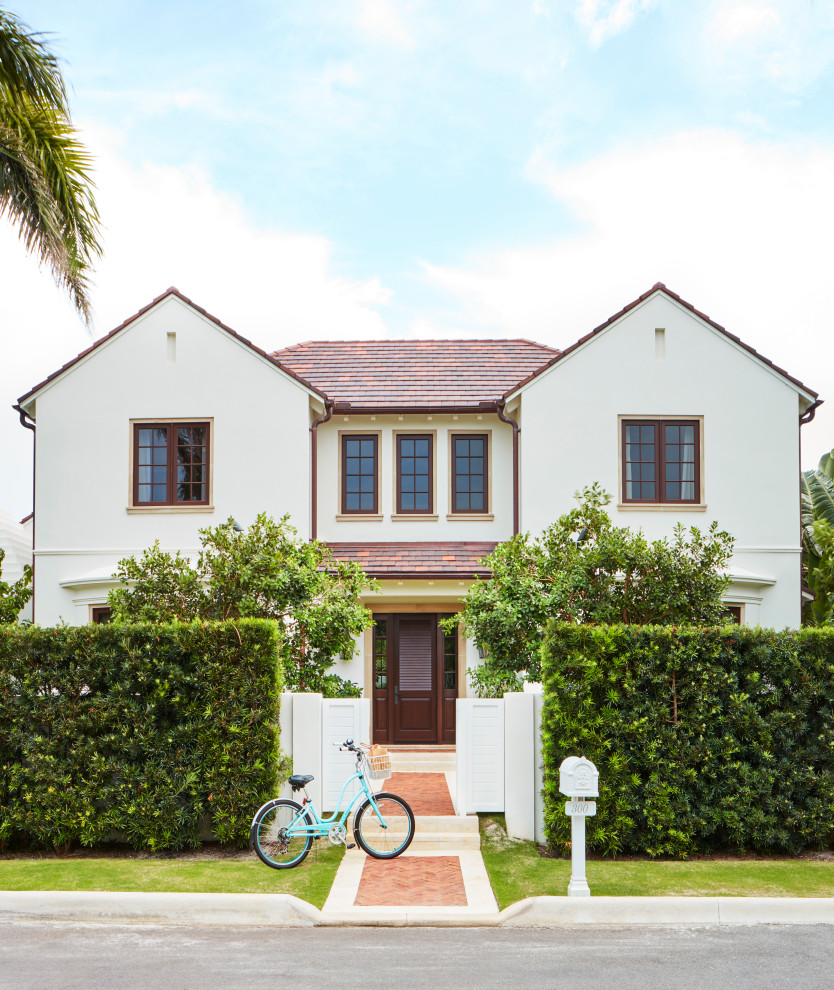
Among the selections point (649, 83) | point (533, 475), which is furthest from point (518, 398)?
point (649, 83)

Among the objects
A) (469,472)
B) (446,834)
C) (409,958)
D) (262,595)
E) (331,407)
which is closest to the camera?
(409,958)

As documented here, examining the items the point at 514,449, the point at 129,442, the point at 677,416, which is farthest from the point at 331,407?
the point at 677,416

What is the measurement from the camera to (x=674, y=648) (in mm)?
10633

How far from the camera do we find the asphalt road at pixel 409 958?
693 cm

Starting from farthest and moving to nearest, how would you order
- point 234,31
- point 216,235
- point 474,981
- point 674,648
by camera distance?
1. point 216,235
2. point 234,31
3. point 674,648
4. point 474,981

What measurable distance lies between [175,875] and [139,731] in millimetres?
1696

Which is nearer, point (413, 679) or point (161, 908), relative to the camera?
point (161, 908)

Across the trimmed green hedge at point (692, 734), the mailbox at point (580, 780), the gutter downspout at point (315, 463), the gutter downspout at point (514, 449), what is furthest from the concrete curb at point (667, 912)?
the gutter downspout at point (315, 463)

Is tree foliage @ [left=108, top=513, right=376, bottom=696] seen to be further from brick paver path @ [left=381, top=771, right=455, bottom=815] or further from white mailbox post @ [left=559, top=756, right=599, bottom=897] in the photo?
white mailbox post @ [left=559, top=756, right=599, bottom=897]

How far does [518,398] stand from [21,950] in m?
12.8

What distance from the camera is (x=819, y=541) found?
66.1ft

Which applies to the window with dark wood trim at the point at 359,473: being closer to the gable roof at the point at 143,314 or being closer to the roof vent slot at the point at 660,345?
the gable roof at the point at 143,314

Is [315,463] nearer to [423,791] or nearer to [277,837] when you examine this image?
[423,791]

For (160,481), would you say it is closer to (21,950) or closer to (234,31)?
(234,31)
